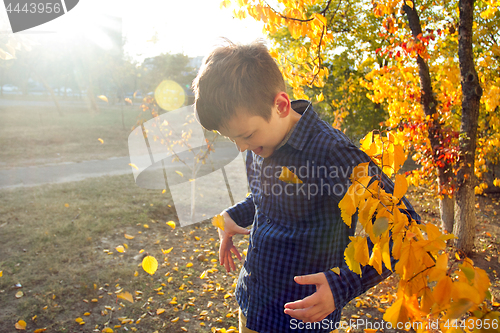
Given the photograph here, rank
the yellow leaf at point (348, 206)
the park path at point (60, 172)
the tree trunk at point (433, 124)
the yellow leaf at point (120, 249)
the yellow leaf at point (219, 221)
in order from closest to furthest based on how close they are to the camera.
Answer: the yellow leaf at point (348, 206)
the yellow leaf at point (219, 221)
the yellow leaf at point (120, 249)
the tree trunk at point (433, 124)
the park path at point (60, 172)

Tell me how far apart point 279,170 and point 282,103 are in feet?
0.91

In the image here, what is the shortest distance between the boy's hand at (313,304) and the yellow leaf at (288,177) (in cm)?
38

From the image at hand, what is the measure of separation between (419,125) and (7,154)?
992 cm

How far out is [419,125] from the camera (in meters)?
4.22

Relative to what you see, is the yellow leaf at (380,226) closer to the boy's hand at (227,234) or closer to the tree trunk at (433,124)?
the boy's hand at (227,234)

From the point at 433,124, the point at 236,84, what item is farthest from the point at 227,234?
the point at 433,124

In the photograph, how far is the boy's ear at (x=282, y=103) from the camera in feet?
3.87

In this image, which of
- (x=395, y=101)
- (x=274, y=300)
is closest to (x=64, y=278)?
(x=274, y=300)

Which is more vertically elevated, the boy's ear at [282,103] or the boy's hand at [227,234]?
the boy's ear at [282,103]

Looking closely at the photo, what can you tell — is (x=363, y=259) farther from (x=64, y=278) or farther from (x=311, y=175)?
(x=64, y=278)

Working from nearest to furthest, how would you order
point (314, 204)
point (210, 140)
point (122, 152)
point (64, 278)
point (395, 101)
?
point (314, 204) < point (64, 278) < point (395, 101) < point (210, 140) < point (122, 152)

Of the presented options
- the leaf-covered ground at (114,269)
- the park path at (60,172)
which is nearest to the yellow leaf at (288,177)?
the leaf-covered ground at (114,269)

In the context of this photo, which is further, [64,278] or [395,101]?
[395,101]

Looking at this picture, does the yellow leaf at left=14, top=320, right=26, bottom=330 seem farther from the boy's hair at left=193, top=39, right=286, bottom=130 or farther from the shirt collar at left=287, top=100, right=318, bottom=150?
the shirt collar at left=287, top=100, right=318, bottom=150
